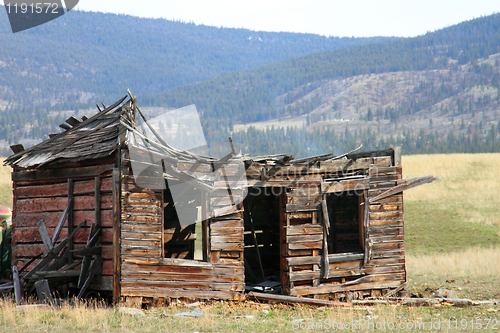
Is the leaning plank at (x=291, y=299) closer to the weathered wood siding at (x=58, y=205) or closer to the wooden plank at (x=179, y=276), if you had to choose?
the wooden plank at (x=179, y=276)

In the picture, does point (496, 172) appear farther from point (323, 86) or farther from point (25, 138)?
point (323, 86)

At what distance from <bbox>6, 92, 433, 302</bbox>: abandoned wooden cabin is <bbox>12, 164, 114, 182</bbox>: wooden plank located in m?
0.02

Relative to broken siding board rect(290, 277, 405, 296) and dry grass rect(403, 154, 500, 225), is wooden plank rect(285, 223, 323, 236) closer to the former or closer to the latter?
broken siding board rect(290, 277, 405, 296)

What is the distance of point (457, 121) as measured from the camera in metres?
127

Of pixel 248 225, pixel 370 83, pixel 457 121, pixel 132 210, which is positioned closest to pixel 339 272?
pixel 248 225

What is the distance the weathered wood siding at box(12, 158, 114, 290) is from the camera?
9.26m

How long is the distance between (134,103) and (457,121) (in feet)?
429

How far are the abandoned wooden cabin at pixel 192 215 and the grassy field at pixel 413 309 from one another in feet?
2.49

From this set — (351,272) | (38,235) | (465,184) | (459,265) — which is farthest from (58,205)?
(465,184)

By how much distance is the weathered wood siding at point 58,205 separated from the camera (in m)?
9.26

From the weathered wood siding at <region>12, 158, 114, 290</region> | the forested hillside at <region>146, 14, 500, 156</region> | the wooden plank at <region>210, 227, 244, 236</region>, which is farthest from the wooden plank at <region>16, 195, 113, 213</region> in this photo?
the forested hillside at <region>146, 14, 500, 156</region>

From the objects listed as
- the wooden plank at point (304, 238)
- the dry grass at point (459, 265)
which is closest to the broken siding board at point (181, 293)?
the wooden plank at point (304, 238)

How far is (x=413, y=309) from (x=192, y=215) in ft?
19.0

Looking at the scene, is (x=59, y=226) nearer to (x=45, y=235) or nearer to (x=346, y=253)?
(x=45, y=235)
